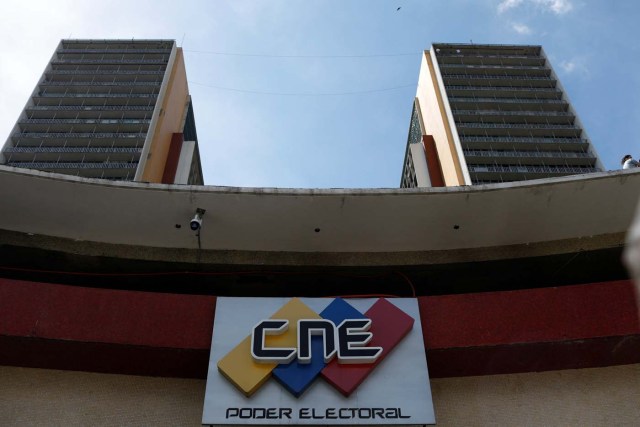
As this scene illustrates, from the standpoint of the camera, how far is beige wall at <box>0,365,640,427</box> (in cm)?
685

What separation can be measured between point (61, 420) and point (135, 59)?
4897 cm

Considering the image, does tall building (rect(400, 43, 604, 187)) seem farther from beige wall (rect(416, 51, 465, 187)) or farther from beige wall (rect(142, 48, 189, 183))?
beige wall (rect(142, 48, 189, 183))

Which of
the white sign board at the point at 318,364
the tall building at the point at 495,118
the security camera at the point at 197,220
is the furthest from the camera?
the tall building at the point at 495,118

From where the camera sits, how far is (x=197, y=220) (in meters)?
8.38

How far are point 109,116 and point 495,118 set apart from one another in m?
33.9

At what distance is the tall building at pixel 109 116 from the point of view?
4244 cm

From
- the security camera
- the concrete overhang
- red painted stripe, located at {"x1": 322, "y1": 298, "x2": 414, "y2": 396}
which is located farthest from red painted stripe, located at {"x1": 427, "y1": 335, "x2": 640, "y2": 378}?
the security camera

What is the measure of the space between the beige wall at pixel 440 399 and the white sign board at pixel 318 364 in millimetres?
814

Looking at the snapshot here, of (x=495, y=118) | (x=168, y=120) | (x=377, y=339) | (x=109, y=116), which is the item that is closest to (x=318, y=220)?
(x=377, y=339)

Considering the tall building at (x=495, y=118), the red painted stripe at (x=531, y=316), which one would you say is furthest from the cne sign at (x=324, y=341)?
the tall building at (x=495, y=118)

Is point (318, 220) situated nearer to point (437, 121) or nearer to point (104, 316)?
point (104, 316)

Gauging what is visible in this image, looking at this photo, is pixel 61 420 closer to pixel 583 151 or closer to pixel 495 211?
pixel 495 211

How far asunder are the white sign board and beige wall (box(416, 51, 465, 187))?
1252 inches

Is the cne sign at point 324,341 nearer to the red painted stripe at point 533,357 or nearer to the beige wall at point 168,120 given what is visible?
the red painted stripe at point 533,357
